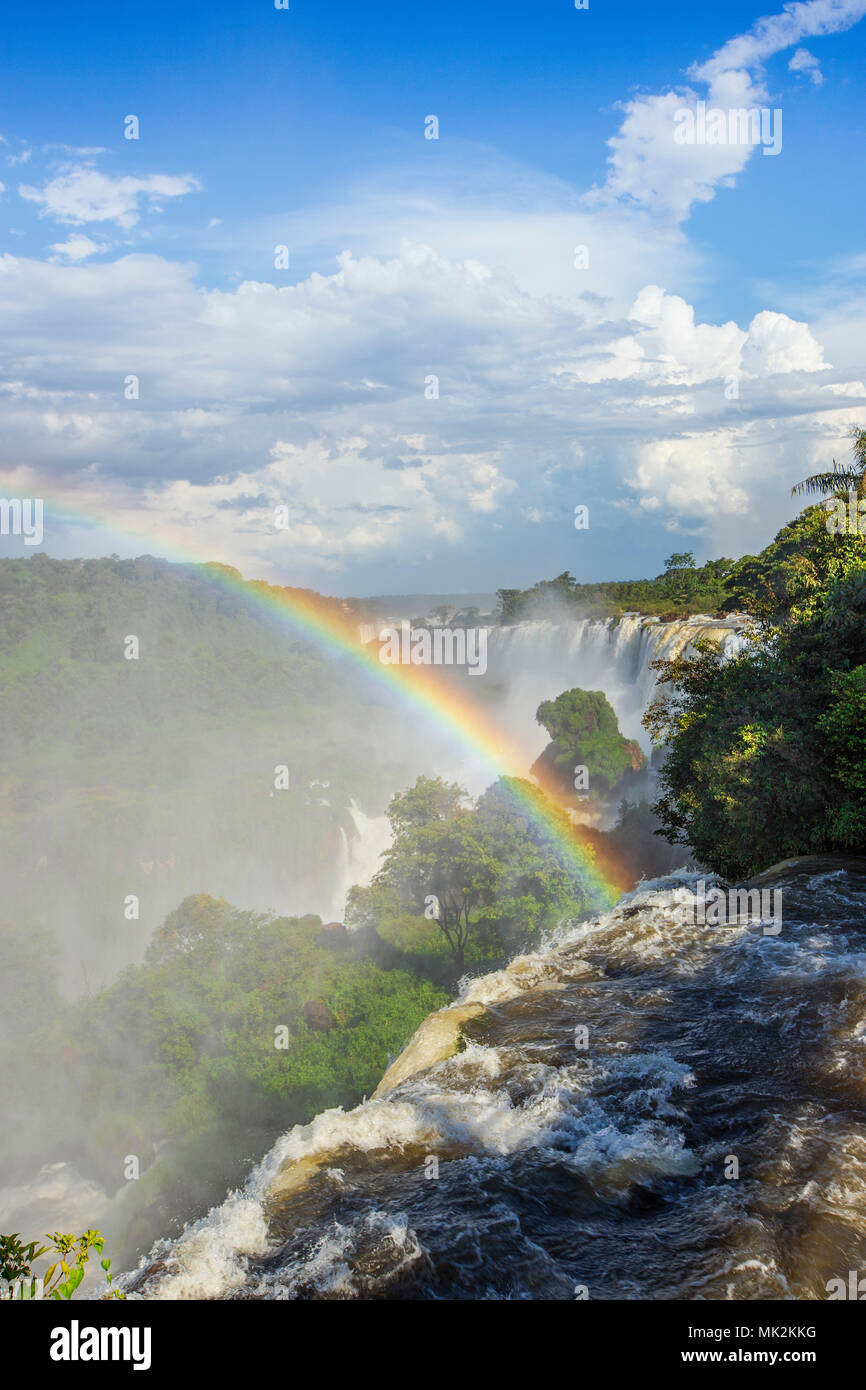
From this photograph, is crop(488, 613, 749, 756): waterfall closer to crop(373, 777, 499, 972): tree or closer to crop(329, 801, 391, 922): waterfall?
crop(373, 777, 499, 972): tree

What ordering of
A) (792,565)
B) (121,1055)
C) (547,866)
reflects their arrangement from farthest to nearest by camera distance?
(121,1055)
(547,866)
(792,565)

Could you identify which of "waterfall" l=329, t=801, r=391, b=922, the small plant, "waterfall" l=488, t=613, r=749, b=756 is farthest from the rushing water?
"waterfall" l=329, t=801, r=391, b=922

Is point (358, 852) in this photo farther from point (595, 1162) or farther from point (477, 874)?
point (595, 1162)

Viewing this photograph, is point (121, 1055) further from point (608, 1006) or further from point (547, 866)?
point (608, 1006)

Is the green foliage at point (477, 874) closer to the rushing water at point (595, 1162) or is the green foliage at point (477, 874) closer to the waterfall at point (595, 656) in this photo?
the waterfall at point (595, 656)

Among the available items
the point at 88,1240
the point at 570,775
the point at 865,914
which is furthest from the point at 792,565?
the point at 570,775

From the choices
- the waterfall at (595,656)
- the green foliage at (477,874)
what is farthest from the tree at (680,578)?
the green foliage at (477,874)

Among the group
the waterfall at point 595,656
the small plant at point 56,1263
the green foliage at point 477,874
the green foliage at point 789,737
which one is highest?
the waterfall at point 595,656
